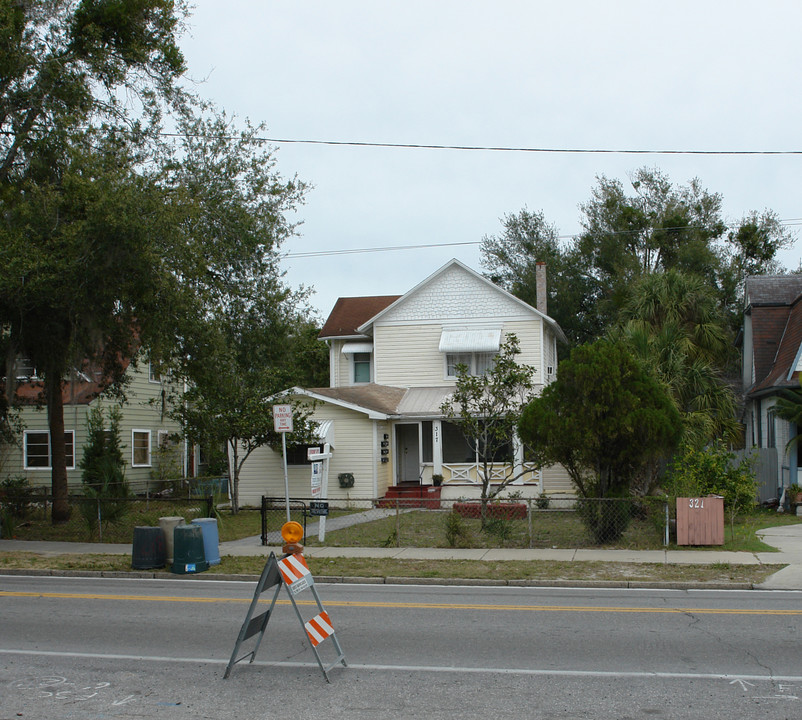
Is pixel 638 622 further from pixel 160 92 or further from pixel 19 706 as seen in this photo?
pixel 160 92

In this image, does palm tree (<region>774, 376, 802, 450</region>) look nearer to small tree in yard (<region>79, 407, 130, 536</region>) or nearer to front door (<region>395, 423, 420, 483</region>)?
front door (<region>395, 423, 420, 483</region>)

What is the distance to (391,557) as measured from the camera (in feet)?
50.4

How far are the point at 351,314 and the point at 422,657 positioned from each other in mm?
27180

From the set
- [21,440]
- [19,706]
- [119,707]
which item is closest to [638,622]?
[119,707]

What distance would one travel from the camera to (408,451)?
98.2 ft

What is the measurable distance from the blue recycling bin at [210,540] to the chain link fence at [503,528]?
85.5 inches

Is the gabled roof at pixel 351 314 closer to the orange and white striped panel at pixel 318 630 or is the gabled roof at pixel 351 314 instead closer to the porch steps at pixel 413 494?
the porch steps at pixel 413 494

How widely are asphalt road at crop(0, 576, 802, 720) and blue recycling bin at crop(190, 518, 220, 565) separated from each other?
2490mm

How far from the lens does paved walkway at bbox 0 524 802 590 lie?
1408cm

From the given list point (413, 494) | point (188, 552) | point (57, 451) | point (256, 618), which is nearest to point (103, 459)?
point (57, 451)

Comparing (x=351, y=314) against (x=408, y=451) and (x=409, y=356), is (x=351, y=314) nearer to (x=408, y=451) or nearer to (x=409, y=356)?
(x=409, y=356)

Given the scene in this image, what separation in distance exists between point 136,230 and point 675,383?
15137mm

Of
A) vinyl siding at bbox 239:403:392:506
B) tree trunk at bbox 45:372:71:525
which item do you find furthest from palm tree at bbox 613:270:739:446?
tree trunk at bbox 45:372:71:525

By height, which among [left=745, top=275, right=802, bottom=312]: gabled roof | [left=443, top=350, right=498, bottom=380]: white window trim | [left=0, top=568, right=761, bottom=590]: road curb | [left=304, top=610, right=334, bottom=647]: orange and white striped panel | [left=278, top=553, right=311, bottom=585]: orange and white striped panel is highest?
[left=745, top=275, right=802, bottom=312]: gabled roof
